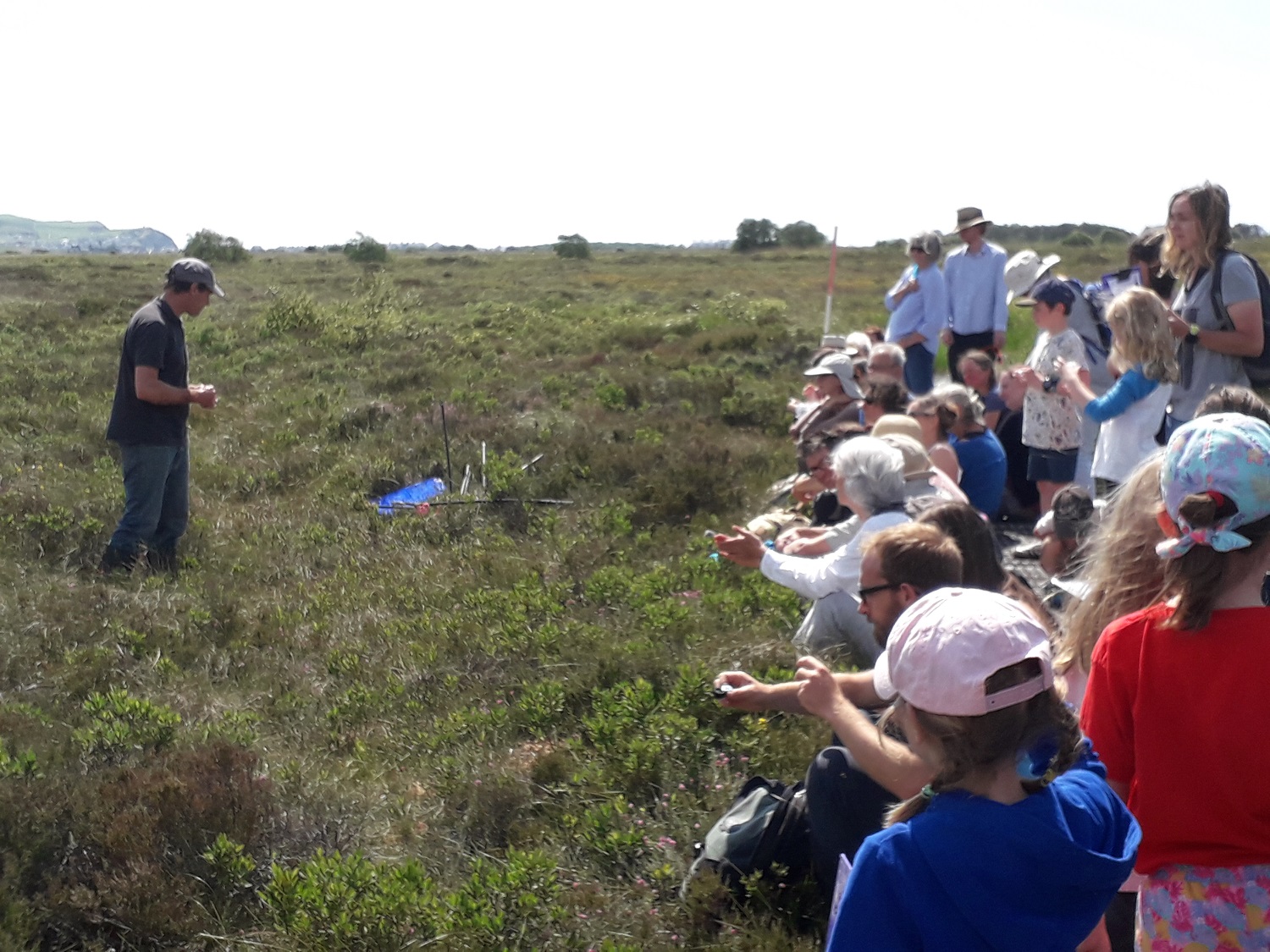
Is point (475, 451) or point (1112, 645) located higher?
point (1112, 645)

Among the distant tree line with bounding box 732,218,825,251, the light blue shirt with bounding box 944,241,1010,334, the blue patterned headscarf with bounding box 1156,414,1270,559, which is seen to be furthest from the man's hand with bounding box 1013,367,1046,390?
the distant tree line with bounding box 732,218,825,251

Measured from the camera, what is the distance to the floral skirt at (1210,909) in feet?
6.59

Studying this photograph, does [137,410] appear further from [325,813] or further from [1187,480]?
[1187,480]

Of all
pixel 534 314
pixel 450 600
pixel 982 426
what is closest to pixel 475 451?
pixel 450 600

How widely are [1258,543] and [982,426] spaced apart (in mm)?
4077

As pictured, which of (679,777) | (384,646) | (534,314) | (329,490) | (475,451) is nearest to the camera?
(679,777)

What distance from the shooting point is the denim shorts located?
6.17 meters

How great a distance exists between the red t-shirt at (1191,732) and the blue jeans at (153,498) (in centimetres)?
588

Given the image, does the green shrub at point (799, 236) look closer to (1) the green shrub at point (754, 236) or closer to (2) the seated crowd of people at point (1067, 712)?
Result: (1) the green shrub at point (754, 236)

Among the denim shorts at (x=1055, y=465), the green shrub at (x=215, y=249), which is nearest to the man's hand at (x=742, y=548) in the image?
the denim shorts at (x=1055, y=465)

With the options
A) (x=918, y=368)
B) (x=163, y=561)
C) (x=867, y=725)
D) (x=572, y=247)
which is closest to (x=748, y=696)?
(x=867, y=725)

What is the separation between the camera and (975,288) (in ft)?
26.1

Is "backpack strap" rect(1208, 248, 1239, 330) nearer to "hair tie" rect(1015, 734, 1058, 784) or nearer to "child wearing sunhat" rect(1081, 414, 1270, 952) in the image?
"child wearing sunhat" rect(1081, 414, 1270, 952)

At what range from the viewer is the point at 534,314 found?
73.8 ft
